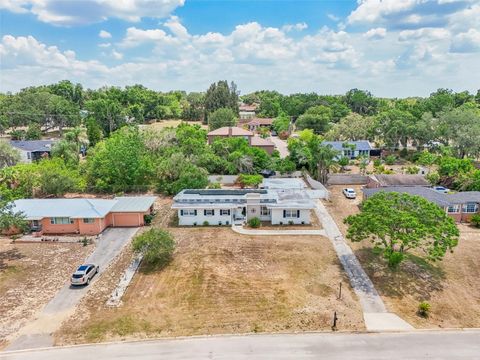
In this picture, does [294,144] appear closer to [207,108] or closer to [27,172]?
[27,172]

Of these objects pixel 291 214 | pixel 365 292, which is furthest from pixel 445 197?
pixel 365 292

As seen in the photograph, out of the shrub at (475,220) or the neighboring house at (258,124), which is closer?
the shrub at (475,220)

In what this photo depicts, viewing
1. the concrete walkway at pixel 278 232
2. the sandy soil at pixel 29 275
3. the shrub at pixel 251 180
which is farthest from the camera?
the shrub at pixel 251 180

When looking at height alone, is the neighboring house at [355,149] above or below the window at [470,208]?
above

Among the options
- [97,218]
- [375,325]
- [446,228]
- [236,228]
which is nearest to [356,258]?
[446,228]

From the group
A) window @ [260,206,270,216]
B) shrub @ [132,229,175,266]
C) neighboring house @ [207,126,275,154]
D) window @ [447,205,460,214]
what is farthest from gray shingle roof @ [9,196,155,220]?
neighboring house @ [207,126,275,154]

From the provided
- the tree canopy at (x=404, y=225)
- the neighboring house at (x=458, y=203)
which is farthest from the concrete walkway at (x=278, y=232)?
the neighboring house at (x=458, y=203)

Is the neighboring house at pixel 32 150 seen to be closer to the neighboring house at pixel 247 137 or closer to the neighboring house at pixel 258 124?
the neighboring house at pixel 247 137

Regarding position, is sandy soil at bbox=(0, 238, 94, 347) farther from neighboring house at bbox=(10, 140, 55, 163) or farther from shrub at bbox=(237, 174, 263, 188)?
neighboring house at bbox=(10, 140, 55, 163)
